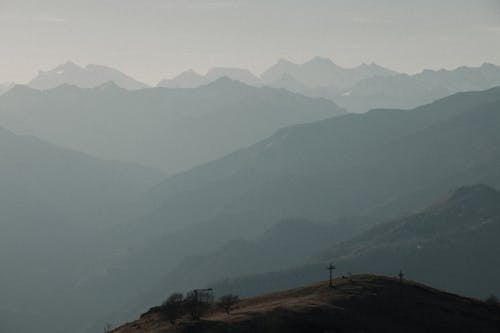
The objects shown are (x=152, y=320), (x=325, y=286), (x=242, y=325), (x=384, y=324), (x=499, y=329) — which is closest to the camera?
(x=242, y=325)

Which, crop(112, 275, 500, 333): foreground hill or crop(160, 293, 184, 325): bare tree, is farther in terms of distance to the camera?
crop(160, 293, 184, 325): bare tree

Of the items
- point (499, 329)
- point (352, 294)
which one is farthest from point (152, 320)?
point (499, 329)

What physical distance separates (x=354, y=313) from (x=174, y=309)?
3665 centimetres

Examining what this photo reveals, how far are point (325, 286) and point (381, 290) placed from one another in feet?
A: 42.2

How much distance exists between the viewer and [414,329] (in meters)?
119

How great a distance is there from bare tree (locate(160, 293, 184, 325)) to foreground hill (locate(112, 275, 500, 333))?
1.59 meters

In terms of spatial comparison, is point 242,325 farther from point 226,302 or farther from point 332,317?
point 226,302

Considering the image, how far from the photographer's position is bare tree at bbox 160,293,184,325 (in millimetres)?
131875

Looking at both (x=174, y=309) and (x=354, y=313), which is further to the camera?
(x=174, y=309)

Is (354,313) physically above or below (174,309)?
above

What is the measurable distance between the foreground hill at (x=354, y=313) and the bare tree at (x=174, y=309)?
1588 mm

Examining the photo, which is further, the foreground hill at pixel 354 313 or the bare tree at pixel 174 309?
the bare tree at pixel 174 309

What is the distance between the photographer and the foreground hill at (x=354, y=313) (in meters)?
111

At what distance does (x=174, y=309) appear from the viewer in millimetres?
136500
